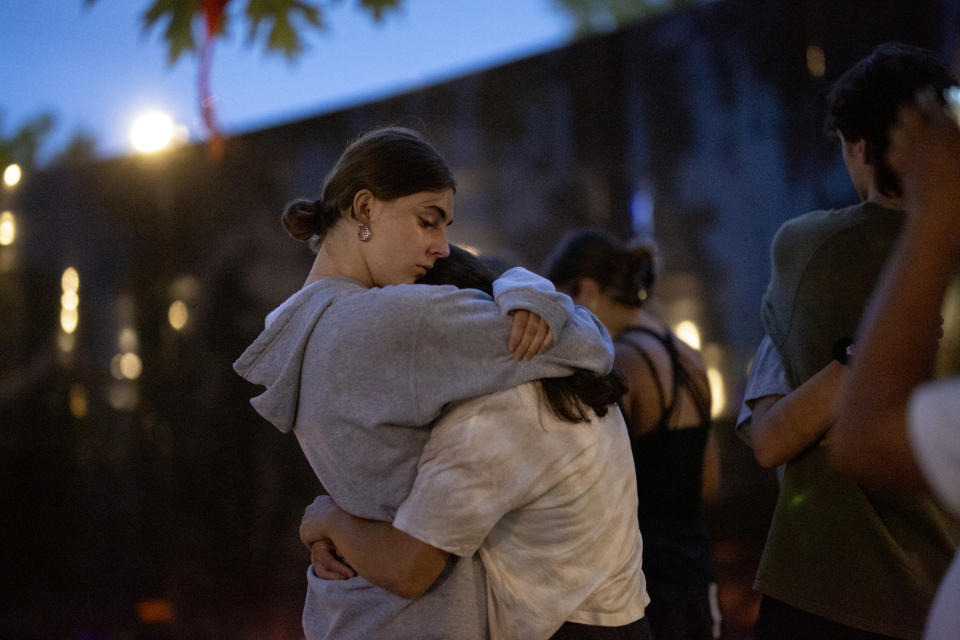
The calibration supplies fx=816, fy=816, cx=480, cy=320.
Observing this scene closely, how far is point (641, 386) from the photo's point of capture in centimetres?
226

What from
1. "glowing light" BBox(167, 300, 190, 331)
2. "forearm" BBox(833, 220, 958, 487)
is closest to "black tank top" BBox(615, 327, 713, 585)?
"forearm" BBox(833, 220, 958, 487)

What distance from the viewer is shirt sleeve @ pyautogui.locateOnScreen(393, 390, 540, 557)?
1.25 meters

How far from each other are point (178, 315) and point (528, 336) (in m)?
4.31

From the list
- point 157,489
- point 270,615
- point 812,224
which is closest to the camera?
point 812,224

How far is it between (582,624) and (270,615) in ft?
12.4

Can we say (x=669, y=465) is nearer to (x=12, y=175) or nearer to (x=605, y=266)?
(x=605, y=266)

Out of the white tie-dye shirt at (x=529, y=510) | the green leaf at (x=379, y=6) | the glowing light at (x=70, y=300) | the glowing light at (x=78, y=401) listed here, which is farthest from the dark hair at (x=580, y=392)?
the glowing light at (x=70, y=300)

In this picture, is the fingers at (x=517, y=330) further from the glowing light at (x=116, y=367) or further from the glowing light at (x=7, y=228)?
the glowing light at (x=7, y=228)

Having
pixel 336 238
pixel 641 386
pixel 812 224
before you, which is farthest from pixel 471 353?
pixel 641 386

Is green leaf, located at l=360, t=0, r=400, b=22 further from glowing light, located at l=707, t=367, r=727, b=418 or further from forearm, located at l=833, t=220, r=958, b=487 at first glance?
forearm, located at l=833, t=220, r=958, b=487

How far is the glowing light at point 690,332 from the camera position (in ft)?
11.2

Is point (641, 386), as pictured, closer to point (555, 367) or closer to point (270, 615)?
point (555, 367)

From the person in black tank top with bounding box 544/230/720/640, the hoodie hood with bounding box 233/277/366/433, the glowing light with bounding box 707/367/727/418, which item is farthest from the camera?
the glowing light with bounding box 707/367/727/418

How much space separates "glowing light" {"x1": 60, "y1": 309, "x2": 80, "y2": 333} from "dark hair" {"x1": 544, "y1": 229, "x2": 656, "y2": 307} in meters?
4.02
